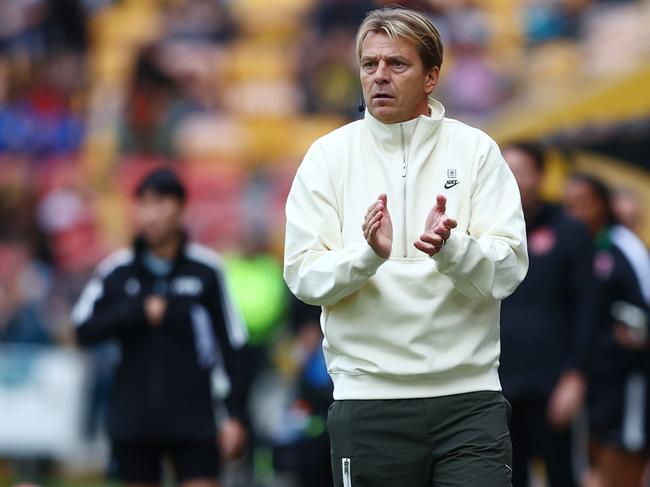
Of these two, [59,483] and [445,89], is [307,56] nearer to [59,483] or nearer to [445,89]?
[445,89]

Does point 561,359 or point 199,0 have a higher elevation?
point 199,0

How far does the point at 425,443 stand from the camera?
4.88 metres

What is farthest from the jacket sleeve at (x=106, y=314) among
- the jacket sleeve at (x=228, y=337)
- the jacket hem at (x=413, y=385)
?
the jacket hem at (x=413, y=385)

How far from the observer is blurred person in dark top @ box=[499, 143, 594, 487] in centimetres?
816

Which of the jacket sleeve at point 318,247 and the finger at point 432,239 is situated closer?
the finger at point 432,239

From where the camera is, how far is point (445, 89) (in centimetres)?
1764

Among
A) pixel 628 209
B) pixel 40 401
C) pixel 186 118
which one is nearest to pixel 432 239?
pixel 628 209

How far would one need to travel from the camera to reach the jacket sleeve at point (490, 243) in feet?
15.4

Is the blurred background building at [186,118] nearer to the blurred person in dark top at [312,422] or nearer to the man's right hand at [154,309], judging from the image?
the blurred person in dark top at [312,422]

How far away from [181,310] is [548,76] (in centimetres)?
1022

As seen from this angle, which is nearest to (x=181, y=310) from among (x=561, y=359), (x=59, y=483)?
(x=561, y=359)

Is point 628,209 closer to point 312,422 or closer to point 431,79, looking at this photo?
point 312,422

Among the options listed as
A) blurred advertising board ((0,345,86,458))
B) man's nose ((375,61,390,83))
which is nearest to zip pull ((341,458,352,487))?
man's nose ((375,61,390,83))

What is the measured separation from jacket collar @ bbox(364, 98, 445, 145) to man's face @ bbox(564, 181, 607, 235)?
15.9 ft
